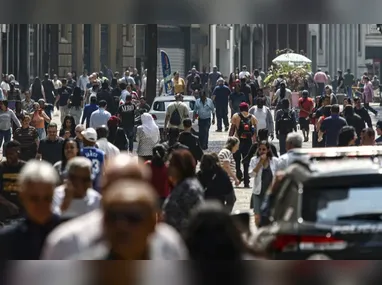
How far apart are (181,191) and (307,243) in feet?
4.31

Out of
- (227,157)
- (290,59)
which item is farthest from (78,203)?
(290,59)

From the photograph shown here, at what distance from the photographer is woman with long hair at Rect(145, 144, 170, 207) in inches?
260

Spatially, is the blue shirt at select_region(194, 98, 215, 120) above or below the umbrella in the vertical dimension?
below

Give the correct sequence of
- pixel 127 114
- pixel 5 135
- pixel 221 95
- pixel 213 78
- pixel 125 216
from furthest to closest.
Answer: pixel 213 78, pixel 221 95, pixel 127 114, pixel 5 135, pixel 125 216

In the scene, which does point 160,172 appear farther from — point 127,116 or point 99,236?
point 127,116

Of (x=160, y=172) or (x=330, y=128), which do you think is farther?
(x=330, y=128)

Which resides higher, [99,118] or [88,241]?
[99,118]

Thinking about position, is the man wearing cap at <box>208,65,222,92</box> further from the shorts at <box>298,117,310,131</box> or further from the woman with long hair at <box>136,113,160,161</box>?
the woman with long hair at <box>136,113,160,161</box>

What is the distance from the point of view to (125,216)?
151 inches

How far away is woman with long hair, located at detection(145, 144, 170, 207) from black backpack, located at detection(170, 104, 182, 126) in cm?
968

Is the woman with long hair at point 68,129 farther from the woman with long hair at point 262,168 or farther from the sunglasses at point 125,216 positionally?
the sunglasses at point 125,216

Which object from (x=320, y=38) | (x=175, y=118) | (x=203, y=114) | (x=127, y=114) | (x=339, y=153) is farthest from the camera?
(x=320, y=38)

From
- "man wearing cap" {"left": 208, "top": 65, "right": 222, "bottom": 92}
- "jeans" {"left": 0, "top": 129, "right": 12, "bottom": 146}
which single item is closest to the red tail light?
"jeans" {"left": 0, "top": 129, "right": 12, "bottom": 146}

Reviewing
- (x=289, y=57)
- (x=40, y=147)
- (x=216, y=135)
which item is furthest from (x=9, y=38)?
(x=40, y=147)
